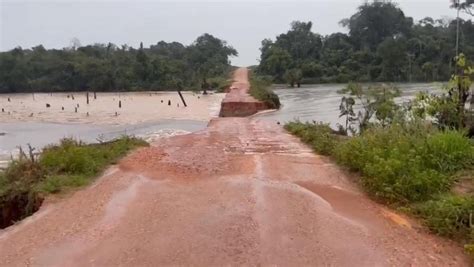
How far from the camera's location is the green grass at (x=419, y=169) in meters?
5.46

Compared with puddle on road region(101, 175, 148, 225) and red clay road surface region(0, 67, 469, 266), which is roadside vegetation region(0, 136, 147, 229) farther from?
puddle on road region(101, 175, 148, 225)

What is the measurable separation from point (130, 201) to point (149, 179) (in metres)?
1.43

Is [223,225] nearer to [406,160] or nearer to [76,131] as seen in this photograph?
[406,160]

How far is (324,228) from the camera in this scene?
5.41 meters

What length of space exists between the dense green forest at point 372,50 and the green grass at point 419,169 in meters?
46.7

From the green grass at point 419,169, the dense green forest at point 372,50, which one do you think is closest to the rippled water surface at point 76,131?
the green grass at point 419,169

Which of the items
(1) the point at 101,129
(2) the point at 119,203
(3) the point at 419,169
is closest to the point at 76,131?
(1) the point at 101,129

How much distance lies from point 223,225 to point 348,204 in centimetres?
196

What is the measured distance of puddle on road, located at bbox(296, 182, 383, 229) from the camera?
587 cm

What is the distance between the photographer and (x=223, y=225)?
545cm

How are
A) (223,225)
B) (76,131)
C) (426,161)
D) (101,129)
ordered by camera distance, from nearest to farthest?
(223,225) < (426,161) < (76,131) < (101,129)

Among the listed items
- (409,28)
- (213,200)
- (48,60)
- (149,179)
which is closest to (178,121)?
(149,179)

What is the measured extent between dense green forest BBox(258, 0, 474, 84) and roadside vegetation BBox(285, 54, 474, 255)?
43600 mm

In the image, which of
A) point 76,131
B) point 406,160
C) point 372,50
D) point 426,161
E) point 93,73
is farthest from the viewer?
point 372,50
